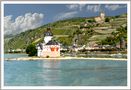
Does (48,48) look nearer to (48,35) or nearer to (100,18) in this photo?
(48,35)

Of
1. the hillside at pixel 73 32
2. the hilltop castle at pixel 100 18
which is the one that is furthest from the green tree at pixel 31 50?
the hilltop castle at pixel 100 18

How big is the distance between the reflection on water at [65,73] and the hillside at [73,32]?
10.8 inches

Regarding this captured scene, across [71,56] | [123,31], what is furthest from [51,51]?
[123,31]

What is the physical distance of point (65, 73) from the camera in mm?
8258

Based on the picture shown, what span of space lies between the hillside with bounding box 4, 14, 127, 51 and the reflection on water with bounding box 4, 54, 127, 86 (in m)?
0.27

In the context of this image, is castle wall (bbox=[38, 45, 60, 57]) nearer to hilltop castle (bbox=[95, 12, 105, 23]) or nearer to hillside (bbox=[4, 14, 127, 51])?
hillside (bbox=[4, 14, 127, 51])

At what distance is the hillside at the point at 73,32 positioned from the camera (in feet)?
27.2

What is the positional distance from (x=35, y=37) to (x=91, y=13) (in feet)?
2.69

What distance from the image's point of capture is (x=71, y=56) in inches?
332

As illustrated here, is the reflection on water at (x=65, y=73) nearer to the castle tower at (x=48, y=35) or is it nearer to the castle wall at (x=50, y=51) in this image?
the castle wall at (x=50, y=51)

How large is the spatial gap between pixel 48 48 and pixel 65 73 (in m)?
0.45

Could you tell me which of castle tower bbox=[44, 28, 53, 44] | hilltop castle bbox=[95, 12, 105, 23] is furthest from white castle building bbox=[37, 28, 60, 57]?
hilltop castle bbox=[95, 12, 105, 23]

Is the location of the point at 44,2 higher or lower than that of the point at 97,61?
higher

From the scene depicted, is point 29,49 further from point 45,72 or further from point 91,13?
point 91,13
